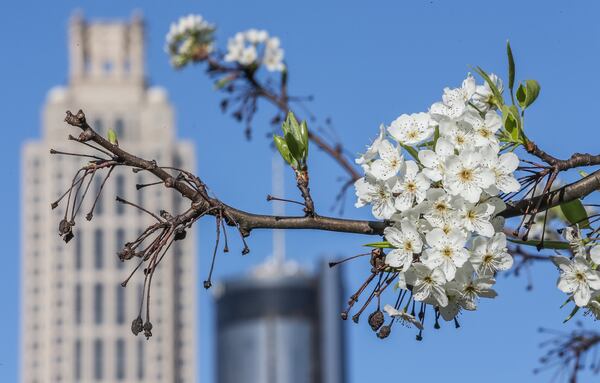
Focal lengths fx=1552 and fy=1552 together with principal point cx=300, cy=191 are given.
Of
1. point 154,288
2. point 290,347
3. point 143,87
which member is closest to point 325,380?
point 290,347

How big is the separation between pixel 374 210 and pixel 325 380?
104824mm

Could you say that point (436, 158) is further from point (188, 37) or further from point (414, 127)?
point (188, 37)

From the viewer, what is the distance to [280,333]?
107188 mm

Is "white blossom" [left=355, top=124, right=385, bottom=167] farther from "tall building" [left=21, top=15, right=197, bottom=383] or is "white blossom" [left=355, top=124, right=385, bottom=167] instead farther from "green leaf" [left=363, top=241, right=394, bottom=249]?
Answer: "tall building" [left=21, top=15, right=197, bottom=383]

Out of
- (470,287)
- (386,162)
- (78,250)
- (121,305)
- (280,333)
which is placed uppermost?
(78,250)

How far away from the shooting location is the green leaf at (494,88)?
9.71ft

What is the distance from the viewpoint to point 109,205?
9075 cm

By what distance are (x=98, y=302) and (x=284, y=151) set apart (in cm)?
8741

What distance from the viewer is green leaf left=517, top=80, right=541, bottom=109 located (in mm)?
2963

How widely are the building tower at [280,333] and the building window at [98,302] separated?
59.5 feet

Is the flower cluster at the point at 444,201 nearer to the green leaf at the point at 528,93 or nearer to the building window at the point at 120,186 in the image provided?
the green leaf at the point at 528,93

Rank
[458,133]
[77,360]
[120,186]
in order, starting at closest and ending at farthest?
1. [458,133]
2. [77,360]
3. [120,186]

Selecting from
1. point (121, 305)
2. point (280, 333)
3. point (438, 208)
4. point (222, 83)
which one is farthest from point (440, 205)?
point (280, 333)

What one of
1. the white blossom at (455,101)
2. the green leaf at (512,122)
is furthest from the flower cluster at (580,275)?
the white blossom at (455,101)
